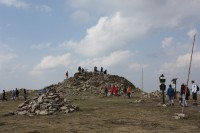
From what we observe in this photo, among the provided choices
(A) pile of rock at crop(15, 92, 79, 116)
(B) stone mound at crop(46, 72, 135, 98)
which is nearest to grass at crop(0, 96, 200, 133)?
(A) pile of rock at crop(15, 92, 79, 116)

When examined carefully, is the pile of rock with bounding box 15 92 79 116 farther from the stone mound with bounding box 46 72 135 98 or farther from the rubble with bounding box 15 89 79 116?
the stone mound with bounding box 46 72 135 98

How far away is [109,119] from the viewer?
937 inches

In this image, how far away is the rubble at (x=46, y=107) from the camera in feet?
94.1

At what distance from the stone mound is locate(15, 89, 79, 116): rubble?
2745 cm

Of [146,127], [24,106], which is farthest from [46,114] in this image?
[146,127]

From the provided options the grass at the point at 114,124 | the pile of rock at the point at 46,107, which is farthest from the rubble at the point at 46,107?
the grass at the point at 114,124

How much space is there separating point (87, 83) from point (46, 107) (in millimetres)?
36764

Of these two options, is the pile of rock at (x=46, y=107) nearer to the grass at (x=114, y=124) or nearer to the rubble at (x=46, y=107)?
the rubble at (x=46, y=107)

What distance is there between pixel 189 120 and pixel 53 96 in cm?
1306

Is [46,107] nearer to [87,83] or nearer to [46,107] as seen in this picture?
[46,107]

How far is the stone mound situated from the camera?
61219 mm

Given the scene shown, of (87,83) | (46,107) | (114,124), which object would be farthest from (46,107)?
(87,83)

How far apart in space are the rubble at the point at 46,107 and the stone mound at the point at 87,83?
27.5m

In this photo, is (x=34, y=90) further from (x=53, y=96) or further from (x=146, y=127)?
(x=146, y=127)
